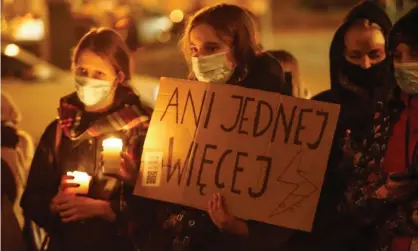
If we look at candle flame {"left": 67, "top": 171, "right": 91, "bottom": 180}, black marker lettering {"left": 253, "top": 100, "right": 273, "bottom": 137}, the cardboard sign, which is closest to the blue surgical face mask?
the cardboard sign

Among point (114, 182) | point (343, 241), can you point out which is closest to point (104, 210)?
point (114, 182)

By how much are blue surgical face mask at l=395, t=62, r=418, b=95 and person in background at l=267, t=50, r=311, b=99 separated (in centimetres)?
61

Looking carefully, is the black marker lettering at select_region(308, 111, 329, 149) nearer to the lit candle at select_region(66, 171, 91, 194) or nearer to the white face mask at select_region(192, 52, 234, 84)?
the white face mask at select_region(192, 52, 234, 84)

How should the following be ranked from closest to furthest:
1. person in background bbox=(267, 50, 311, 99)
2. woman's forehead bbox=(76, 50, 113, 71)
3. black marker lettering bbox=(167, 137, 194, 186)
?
black marker lettering bbox=(167, 137, 194, 186), woman's forehead bbox=(76, 50, 113, 71), person in background bbox=(267, 50, 311, 99)

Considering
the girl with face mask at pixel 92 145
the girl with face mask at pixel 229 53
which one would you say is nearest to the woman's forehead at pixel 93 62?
the girl with face mask at pixel 92 145

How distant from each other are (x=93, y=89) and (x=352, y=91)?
3.27 feet

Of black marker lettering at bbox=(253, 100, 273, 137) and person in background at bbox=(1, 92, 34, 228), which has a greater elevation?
black marker lettering at bbox=(253, 100, 273, 137)

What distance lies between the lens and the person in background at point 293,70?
2.90 meters

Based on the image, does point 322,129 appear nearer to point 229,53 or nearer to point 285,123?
point 285,123

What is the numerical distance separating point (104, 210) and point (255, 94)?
77 cm

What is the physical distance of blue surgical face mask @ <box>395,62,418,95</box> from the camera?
2.28 meters

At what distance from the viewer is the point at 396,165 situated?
2344mm

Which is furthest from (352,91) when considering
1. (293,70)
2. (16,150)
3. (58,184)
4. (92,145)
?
(16,150)

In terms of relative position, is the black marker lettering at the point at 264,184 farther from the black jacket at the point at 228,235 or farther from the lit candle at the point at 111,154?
the lit candle at the point at 111,154
